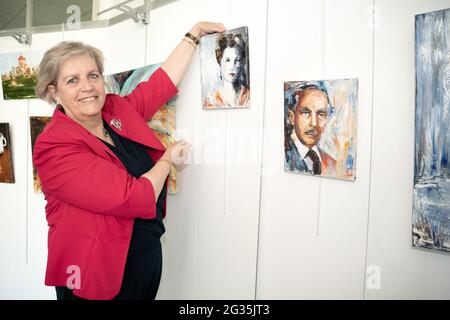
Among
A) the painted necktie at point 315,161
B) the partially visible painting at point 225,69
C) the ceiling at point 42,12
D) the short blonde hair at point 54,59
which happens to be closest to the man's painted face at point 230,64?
the partially visible painting at point 225,69

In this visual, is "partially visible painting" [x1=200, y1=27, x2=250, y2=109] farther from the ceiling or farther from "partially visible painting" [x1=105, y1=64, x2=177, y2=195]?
the ceiling

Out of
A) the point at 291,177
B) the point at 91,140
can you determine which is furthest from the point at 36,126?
the point at 291,177

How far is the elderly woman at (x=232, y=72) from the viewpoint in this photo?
1.13 m

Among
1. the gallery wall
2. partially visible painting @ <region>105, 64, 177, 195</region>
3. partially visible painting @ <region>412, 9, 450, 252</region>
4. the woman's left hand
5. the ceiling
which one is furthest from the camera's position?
the ceiling

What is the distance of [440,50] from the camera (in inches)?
29.3

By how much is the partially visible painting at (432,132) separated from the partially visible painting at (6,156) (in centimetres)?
220

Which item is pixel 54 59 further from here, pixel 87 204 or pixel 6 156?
pixel 6 156

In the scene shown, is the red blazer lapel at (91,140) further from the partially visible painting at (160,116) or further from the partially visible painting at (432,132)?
the partially visible painting at (432,132)

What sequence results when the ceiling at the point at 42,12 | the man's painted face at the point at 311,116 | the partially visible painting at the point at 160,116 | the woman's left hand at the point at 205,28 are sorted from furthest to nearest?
1. the ceiling at the point at 42,12
2. the partially visible painting at the point at 160,116
3. the woman's left hand at the point at 205,28
4. the man's painted face at the point at 311,116

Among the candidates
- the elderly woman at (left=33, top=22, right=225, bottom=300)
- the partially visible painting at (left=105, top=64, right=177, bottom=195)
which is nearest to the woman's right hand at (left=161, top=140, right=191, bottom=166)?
the elderly woman at (left=33, top=22, right=225, bottom=300)

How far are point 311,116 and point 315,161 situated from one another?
0.13 metres

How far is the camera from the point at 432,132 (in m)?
0.77

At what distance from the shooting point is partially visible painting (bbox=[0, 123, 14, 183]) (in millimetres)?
2074

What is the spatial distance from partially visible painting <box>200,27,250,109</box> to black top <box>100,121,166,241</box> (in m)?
0.30
